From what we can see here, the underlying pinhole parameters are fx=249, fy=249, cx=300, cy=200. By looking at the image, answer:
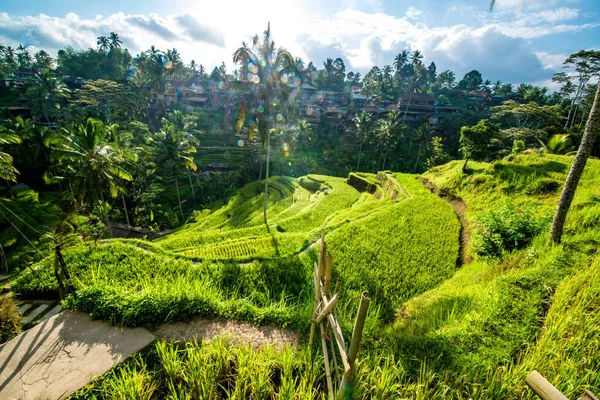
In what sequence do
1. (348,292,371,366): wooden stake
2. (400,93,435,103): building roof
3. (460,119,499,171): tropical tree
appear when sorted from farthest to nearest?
(400,93,435,103): building roof → (460,119,499,171): tropical tree → (348,292,371,366): wooden stake

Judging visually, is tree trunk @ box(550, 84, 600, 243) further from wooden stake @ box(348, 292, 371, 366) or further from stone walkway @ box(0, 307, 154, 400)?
stone walkway @ box(0, 307, 154, 400)

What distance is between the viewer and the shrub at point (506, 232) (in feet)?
26.5

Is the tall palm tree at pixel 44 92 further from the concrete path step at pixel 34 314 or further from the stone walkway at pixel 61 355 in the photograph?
the stone walkway at pixel 61 355

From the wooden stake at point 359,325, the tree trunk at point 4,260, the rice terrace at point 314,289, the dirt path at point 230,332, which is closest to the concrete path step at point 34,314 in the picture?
the rice terrace at point 314,289

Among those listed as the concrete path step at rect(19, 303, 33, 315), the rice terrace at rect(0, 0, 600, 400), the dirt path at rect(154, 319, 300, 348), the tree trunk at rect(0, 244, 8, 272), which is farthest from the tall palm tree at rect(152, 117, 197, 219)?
the dirt path at rect(154, 319, 300, 348)

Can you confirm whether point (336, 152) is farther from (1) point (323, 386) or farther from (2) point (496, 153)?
(1) point (323, 386)

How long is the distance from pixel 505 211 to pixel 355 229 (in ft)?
17.7

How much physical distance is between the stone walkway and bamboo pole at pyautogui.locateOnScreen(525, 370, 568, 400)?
5.06 metres

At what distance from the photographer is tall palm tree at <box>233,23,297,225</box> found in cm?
1318

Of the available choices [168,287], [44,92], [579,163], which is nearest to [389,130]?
[579,163]

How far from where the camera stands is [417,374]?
3490mm

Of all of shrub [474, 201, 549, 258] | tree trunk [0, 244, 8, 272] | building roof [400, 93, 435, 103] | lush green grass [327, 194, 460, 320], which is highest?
building roof [400, 93, 435, 103]

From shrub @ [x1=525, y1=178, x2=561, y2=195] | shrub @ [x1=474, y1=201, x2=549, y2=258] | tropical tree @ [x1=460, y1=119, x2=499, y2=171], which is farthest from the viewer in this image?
tropical tree @ [x1=460, y1=119, x2=499, y2=171]

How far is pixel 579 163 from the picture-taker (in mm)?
6066
